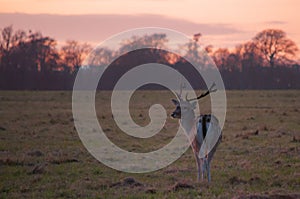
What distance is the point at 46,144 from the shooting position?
1733 centimetres

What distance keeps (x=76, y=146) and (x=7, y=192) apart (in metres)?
6.80

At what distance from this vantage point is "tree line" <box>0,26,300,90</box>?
71.8 meters

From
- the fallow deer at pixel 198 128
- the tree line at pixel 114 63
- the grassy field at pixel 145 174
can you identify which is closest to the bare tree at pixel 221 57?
the tree line at pixel 114 63

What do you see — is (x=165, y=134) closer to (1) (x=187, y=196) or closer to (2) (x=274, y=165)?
(2) (x=274, y=165)

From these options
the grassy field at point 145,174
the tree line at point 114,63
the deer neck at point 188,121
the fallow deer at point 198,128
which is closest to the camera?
the grassy field at point 145,174

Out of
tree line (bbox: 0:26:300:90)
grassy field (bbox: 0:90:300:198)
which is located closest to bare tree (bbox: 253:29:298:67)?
tree line (bbox: 0:26:300:90)

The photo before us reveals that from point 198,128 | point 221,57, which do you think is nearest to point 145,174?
point 198,128

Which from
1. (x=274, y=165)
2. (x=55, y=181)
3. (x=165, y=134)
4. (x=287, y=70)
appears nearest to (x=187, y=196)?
(x=55, y=181)

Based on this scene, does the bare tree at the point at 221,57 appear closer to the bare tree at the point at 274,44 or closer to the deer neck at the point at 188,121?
the bare tree at the point at 274,44

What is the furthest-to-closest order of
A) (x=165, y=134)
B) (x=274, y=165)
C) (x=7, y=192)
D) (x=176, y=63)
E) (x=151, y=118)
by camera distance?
1. (x=176, y=63)
2. (x=151, y=118)
3. (x=165, y=134)
4. (x=274, y=165)
5. (x=7, y=192)

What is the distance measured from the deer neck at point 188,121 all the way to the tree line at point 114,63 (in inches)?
2131

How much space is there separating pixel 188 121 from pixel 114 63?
57843 mm

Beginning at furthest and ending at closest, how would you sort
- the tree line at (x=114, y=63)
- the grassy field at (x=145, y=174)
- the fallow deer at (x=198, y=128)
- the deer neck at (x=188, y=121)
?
the tree line at (x=114, y=63), the deer neck at (x=188, y=121), the fallow deer at (x=198, y=128), the grassy field at (x=145, y=174)

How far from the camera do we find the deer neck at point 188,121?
12562 millimetres
